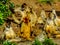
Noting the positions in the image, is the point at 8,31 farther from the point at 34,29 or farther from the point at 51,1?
the point at 51,1

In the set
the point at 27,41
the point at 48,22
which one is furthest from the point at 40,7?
the point at 27,41

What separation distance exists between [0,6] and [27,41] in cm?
392

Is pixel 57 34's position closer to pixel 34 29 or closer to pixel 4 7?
pixel 34 29

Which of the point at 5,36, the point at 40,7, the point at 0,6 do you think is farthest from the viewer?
the point at 40,7

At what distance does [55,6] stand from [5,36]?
367 inches

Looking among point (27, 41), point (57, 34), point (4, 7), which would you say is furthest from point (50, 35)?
point (4, 7)

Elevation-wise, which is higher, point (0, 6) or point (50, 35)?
point (0, 6)

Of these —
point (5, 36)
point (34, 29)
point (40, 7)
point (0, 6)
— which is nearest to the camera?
point (0, 6)

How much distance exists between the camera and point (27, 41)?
1277 centimetres

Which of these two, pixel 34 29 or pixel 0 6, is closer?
pixel 0 6

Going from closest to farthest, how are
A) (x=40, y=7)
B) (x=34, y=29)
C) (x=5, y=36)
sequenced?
1. (x=5, y=36)
2. (x=34, y=29)
3. (x=40, y=7)

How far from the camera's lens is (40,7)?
68.7ft

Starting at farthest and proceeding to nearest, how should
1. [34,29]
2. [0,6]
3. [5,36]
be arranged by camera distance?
1. [34,29]
2. [5,36]
3. [0,6]

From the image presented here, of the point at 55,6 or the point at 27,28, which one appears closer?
the point at 27,28
